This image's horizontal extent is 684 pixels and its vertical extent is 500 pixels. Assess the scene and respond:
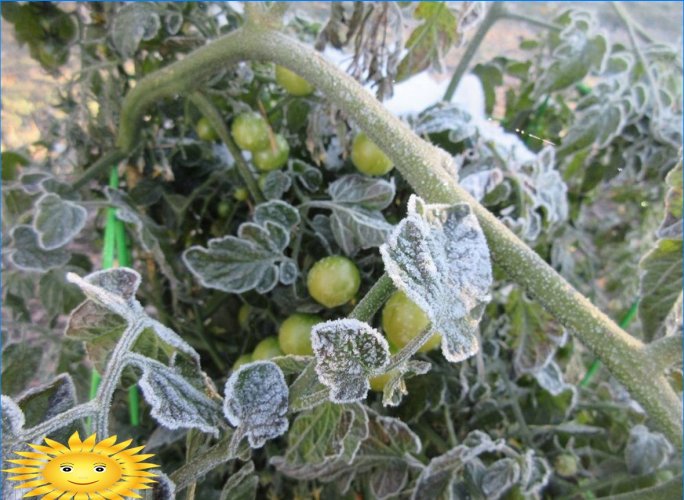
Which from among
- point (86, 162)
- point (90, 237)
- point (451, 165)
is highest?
point (451, 165)

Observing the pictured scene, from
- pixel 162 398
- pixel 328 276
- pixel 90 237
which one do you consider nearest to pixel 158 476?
pixel 162 398

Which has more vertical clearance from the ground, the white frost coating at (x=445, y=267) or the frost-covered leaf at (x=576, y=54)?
the frost-covered leaf at (x=576, y=54)

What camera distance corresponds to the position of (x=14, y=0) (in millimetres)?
856

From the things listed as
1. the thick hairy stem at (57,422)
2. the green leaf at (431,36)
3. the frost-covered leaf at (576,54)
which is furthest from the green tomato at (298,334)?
the frost-covered leaf at (576,54)

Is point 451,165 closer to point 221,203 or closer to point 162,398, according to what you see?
point 162,398

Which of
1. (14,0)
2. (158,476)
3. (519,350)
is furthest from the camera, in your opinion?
(14,0)

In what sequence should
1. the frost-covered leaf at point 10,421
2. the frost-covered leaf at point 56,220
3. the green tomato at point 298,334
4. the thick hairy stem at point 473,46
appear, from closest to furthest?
1. the frost-covered leaf at point 10,421
2. the green tomato at point 298,334
3. the frost-covered leaf at point 56,220
4. the thick hairy stem at point 473,46

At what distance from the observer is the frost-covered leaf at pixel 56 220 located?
25.7 inches

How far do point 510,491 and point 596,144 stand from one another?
54 cm

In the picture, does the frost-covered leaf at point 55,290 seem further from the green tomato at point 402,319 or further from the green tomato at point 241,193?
the green tomato at point 402,319

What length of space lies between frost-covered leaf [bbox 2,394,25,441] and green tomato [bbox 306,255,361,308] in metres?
0.30

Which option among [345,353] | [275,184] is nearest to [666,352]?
[345,353]

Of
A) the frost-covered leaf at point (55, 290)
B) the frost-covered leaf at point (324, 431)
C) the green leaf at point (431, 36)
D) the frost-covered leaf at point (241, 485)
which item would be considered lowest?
the frost-covered leaf at point (55, 290)

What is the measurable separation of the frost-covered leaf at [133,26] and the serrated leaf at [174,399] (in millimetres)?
481
